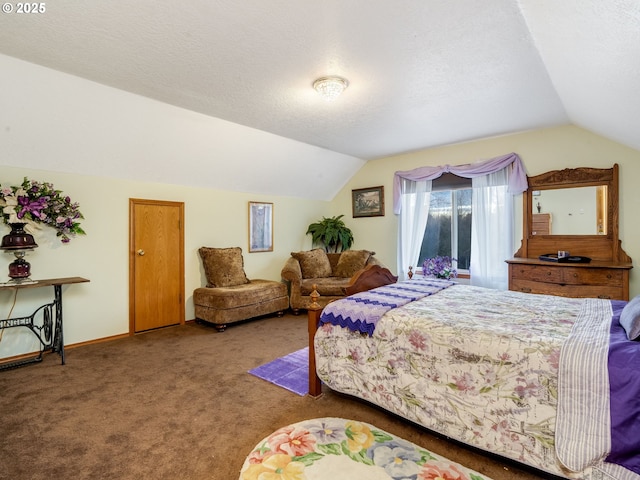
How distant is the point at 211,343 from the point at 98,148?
8.01 feet

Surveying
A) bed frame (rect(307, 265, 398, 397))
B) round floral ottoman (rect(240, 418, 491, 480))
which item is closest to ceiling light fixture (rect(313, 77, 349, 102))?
bed frame (rect(307, 265, 398, 397))

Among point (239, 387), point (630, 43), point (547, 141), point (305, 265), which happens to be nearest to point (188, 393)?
point (239, 387)

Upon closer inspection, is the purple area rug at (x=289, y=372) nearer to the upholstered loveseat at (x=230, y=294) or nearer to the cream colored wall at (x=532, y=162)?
the upholstered loveseat at (x=230, y=294)

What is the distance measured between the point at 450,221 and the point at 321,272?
2235mm

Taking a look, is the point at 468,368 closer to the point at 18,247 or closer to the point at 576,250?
the point at 576,250

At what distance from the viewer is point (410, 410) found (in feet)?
6.34

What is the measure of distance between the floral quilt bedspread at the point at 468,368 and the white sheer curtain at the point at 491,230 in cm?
211

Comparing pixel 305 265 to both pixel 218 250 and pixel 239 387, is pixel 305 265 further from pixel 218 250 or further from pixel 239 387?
pixel 239 387

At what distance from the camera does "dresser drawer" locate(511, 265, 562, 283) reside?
11.7ft

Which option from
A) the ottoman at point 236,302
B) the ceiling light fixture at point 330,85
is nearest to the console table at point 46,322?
the ottoman at point 236,302

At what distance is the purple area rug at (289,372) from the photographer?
2625 mm

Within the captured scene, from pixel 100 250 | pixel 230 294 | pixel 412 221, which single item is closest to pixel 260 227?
pixel 230 294

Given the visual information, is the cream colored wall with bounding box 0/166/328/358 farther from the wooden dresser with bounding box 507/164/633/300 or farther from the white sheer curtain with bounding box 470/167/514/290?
the wooden dresser with bounding box 507/164/633/300

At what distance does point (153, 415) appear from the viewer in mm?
2213
